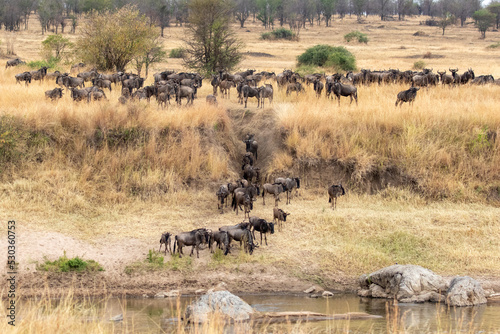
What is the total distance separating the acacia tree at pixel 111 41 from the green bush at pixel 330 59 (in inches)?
536

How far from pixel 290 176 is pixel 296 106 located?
9.70ft

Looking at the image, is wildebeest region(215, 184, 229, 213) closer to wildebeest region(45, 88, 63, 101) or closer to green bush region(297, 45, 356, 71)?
wildebeest region(45, 88, 63, 101)

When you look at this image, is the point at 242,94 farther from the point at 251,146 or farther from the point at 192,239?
the point at 192,239

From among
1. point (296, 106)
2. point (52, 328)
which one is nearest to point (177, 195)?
point (296, 106)

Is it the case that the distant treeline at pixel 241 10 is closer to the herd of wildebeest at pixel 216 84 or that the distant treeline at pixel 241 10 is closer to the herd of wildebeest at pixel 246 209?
the herd of wildebeest at pixel 216 84

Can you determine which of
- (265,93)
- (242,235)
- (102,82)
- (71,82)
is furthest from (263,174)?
(71,82)

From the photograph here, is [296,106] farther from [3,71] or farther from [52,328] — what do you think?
[3,71]

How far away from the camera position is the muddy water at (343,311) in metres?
9.01

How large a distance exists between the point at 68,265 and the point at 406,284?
637 cm

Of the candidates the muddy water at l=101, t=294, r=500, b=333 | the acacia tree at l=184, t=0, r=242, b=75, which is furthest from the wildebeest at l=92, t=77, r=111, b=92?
the muddy water at l=101, t=294, r=500, b=333

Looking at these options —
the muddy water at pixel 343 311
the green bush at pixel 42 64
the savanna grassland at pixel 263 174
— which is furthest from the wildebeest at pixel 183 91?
the green bush at pixel 42 64

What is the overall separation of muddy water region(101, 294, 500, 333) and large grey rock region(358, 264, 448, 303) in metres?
0.19

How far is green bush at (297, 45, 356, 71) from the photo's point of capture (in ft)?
122

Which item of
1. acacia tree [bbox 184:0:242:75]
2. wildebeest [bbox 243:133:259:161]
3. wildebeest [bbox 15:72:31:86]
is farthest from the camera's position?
acacia tree [bbox 184:0:242:75]
